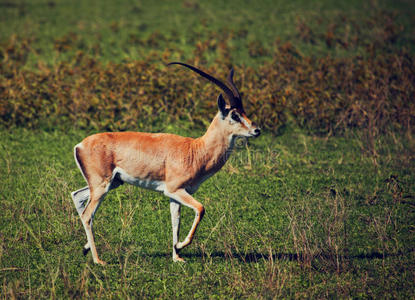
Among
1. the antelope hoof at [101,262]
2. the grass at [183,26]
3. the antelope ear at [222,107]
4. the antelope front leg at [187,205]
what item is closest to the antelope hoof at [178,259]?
the antelope front leg at [187,205]

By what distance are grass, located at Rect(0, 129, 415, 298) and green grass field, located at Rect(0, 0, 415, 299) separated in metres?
0.02

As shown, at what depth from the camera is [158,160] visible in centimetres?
647

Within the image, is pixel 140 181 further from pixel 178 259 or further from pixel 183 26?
pixel 183 26

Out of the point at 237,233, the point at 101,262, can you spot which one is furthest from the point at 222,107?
the point at 101,262

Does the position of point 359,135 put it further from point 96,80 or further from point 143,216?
point 96,80

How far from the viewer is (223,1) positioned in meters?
20.2

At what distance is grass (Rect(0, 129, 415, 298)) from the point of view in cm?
603

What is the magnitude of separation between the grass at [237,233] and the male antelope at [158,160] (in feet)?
1.36

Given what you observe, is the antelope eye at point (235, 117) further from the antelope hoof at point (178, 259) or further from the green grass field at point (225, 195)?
the antelope hoof at point (178, 259)

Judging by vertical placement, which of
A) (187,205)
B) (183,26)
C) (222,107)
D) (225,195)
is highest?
(222,107)

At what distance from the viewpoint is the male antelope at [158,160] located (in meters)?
6.39

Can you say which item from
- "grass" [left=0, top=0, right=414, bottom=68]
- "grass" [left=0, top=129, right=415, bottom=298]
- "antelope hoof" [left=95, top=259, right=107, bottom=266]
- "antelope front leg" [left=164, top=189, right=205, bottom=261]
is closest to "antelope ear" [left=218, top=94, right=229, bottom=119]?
"antelope front leg" [left=164, top=189, right=205, bottom=261]

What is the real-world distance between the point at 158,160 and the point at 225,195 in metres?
2.17

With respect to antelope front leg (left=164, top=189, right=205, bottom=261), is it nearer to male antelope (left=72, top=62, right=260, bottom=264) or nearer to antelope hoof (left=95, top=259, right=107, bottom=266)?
male antelope (left=72, top=62, right=260, bottom=264)
